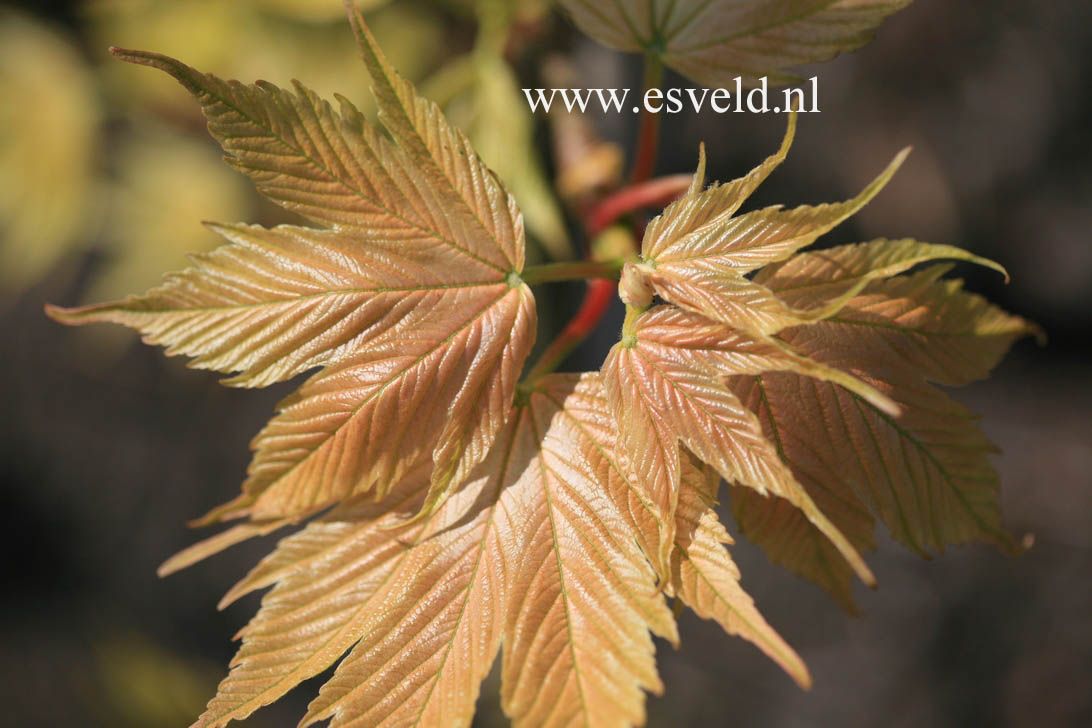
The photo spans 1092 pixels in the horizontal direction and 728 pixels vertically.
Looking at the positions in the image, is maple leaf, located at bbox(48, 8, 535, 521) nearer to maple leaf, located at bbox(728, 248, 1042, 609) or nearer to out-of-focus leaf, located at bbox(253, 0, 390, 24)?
maple leaf, located at bbox(728, 248, 1042, 609)

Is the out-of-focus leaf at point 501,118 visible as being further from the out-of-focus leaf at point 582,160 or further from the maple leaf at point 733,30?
the maple leaf at point 733,30

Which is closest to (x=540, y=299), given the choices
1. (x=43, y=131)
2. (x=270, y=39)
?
(x=270, y=39)

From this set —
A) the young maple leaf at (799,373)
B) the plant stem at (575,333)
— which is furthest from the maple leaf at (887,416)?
the plant stem at (575,333)

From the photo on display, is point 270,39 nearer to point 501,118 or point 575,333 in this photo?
point 501,118

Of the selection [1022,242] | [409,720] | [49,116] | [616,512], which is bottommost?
[409,720]

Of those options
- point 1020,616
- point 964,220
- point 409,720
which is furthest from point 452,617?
point 1020,616

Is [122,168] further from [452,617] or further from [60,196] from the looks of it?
[452,617]
